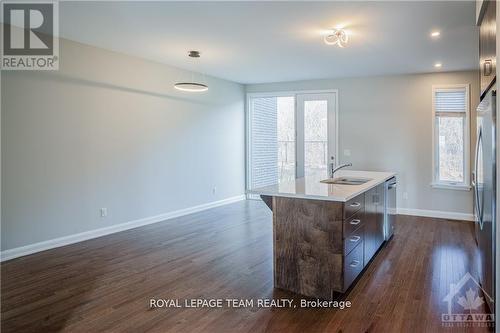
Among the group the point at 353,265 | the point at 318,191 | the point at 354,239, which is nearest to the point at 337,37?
the point at 318,191

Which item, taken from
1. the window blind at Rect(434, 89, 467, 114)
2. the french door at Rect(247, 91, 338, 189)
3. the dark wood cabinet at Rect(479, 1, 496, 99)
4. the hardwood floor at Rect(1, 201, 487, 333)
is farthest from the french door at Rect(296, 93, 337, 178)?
the dark wood cabinet at Rect(479, 1, 496, 99)

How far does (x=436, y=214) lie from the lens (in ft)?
20.8

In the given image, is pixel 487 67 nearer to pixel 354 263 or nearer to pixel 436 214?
pixel 354 263

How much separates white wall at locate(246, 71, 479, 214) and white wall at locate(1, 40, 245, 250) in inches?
112

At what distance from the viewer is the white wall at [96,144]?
4082mm

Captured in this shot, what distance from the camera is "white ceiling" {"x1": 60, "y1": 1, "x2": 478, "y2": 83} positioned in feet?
11.1

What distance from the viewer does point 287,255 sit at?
3127 mm

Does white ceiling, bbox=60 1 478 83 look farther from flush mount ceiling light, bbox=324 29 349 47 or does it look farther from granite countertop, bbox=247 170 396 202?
granite countertop, bbox=247 170 396 202

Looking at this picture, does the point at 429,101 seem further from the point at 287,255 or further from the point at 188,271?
the point at 188,271

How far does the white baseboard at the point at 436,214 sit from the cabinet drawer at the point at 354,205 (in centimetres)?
366

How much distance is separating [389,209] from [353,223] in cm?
179

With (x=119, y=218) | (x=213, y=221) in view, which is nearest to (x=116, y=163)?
(x=119, y=218)

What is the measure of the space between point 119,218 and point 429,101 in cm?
567

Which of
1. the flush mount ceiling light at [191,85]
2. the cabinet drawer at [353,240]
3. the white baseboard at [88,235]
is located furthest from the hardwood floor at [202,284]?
the flush mount ceiling light at [191,85]
